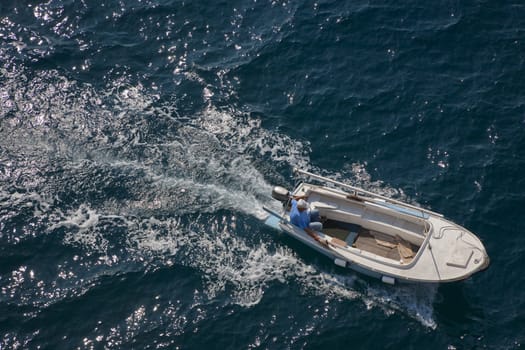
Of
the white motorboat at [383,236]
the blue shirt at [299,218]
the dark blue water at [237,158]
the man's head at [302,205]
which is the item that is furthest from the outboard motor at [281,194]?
→ the dark blue water at [237,158]

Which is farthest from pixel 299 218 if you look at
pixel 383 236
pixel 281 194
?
pixel 383 236

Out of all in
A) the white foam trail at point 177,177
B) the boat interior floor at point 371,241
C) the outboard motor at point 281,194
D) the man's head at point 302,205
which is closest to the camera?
the white foam trail at point 177,177

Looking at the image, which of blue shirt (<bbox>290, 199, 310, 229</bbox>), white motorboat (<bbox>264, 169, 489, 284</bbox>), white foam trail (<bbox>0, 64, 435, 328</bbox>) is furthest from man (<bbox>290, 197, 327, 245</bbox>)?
white foam trail (<bbox>0, 64, 435, 328</bbox>)

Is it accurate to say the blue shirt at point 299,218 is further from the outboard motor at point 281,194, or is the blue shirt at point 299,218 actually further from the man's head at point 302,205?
the outboard motor at point 281,194

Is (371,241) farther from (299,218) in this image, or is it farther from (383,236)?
(299,218)

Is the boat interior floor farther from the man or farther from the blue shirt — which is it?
the blue shirt

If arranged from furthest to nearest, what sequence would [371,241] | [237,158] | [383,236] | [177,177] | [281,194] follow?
[237,158] → [177,177] → [281,194] → [383,236] → [371,241]

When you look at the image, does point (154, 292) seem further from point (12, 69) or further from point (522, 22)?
point (522, 22)

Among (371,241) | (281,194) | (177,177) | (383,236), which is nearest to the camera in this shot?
(371,241)
